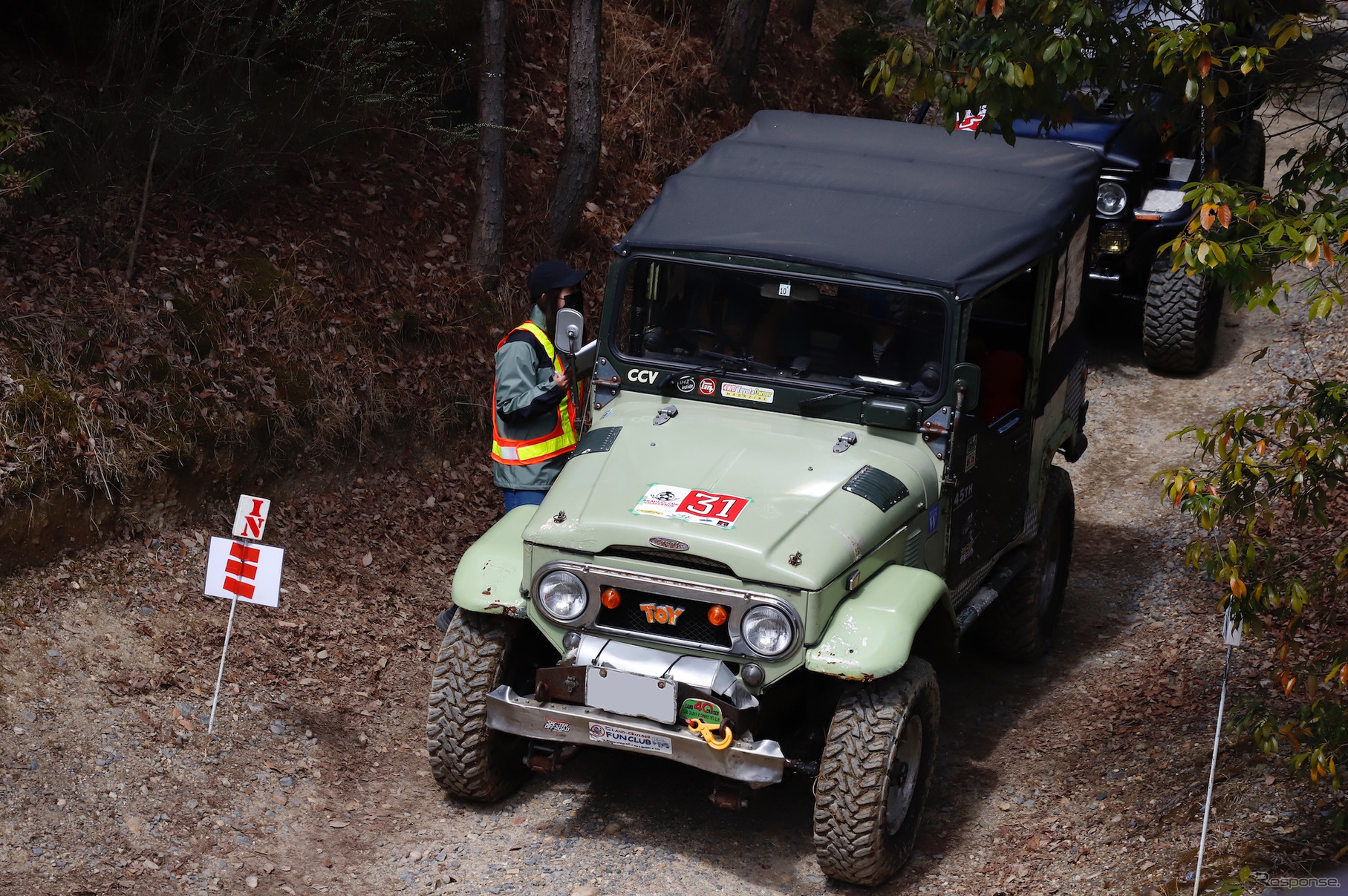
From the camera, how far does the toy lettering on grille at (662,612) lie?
469 cm

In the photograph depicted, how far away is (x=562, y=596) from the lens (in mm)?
4805

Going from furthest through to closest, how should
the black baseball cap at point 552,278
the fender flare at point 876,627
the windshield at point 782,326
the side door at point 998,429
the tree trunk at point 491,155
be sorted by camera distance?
the tree trunk at point 491,155
the black baseball cap at point 552,278
the side door at point 998,429
the windshield at point 782,326
the fender flare at point 876,627

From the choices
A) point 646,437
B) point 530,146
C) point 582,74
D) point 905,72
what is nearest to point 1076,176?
point 905,72

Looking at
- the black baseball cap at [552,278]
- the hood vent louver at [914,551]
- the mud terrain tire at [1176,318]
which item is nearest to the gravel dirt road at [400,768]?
the hood vent louver at [914,551]

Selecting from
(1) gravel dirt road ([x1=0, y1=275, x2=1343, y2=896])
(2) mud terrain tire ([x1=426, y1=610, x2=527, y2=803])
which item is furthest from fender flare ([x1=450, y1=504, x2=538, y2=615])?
(1) gravel dirt road ([x1=0, y1=275, x2=1343, y2=896])

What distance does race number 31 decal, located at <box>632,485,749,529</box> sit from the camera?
4.69 m

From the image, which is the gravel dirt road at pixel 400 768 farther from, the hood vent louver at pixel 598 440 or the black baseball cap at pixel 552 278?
the black baseball cap at pixel 552 278

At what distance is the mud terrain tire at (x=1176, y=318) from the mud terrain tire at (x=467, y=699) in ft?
22.5

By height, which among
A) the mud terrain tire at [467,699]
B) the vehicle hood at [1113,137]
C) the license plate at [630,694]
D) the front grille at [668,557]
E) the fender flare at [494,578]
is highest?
the vehicle hood at [1113,137]

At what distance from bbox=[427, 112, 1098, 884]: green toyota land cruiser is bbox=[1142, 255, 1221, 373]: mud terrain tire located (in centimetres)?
396

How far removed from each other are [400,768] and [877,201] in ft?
11.0

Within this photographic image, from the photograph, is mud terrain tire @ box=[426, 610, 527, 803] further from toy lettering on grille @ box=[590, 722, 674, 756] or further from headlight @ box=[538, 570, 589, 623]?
toy lettering on grille @ box=[590, 722, 674, 756]

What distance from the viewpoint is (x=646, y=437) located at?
17.3 ft

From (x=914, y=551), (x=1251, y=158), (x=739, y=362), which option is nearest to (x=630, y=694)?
(x=914, y=551)
